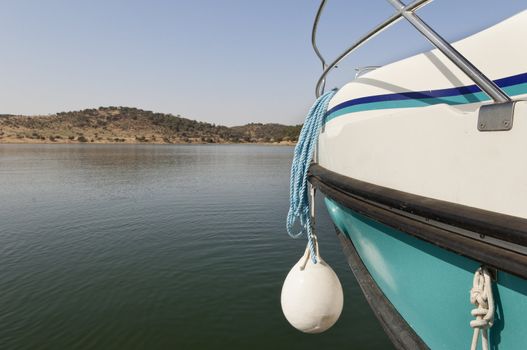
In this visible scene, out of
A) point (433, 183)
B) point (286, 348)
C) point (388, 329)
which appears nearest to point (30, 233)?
point (286, 348)

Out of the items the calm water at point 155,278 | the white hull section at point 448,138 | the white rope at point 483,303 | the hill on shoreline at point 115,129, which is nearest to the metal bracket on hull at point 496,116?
the white hull section at point 448,138

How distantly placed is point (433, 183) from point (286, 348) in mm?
3496

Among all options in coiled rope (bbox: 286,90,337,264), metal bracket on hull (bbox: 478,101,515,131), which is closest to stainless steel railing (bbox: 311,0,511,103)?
metal bracket on hull (bbox: 478,101,515,131)

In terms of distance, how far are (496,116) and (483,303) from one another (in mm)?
905

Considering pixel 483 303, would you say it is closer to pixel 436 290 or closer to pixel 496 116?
pixel 436 290

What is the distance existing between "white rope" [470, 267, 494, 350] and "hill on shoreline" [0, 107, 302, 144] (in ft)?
319

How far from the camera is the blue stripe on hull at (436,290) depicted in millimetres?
1523

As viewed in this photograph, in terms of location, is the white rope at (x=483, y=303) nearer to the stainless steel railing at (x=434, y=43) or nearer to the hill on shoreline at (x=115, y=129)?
the stainless steel railing at (x=434, y=43)

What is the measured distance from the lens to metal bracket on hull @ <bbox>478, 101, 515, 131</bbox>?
4.68 ft

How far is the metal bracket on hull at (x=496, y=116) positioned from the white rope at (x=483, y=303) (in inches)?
27.1

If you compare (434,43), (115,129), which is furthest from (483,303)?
(115,129)

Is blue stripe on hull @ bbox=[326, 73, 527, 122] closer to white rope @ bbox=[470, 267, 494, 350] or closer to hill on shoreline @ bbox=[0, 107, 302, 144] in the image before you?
white rope @ bbox=[470, 267, 494, 350]

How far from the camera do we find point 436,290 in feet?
6.56

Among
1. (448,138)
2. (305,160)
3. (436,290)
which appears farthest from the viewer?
(305,160)
